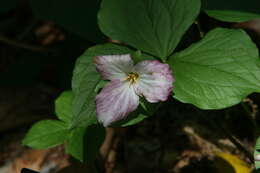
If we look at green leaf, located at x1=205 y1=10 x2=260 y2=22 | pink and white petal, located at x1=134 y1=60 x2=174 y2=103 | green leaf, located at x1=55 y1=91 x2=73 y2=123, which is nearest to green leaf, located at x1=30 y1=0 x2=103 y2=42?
green leaf, located at x1=55 y1=91 x2=73 y2=123

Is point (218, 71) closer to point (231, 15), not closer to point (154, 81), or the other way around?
point (154, 81)

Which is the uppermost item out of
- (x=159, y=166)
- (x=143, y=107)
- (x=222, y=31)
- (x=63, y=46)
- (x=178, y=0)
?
(x=178, y=0)

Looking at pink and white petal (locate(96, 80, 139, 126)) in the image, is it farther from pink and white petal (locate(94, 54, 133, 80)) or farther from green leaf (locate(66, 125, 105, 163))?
green leaf (locate(66, 125, 105, 163))

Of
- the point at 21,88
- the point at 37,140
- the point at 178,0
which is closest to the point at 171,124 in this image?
the point at 37,140

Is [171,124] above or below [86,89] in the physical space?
below

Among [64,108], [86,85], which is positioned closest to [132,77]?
[86,85]

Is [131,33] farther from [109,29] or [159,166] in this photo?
[159,166]

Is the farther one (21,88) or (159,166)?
(21,88)

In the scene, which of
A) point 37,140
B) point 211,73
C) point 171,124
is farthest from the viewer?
point 171,124
